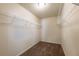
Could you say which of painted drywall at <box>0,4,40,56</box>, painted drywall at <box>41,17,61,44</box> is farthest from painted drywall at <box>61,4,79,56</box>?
painted drywall at <box>0,4,40,56</box>

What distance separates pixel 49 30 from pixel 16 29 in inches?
29.6

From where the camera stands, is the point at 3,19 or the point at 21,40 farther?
the point at 21,40

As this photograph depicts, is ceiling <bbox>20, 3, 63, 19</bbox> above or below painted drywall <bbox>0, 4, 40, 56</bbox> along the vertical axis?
above

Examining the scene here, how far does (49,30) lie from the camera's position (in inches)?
70.1

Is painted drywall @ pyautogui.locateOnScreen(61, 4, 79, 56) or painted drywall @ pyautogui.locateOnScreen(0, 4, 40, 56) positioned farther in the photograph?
painted drywall @ pyautogui.locateOnScreen(0, 4, 40, 56)

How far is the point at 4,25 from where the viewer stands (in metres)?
1.71

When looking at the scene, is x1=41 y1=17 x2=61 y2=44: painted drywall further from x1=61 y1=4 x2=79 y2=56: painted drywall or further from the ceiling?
x1=61 y1=4 x2=79 y2=56: painted drywall

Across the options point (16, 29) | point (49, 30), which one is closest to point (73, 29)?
point (49, 30)

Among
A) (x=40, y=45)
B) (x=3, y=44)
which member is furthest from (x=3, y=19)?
(x=40, y=45)

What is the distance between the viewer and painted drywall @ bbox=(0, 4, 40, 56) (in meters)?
1.70

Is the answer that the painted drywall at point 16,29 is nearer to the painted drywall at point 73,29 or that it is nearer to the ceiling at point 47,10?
the ceiling at point 47,10

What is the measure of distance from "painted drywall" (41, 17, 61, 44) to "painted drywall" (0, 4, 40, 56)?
0.12 m

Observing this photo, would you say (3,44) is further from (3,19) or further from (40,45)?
(40,45)

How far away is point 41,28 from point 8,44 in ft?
2.34
